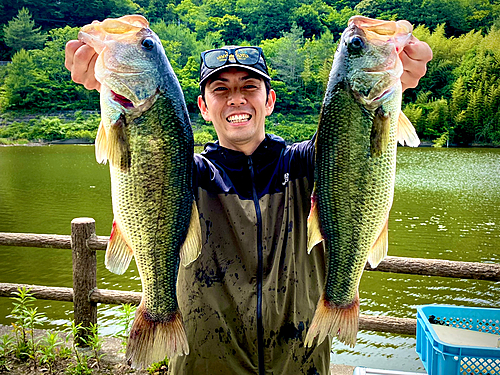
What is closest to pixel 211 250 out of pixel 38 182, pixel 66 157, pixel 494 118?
pixel 38 182

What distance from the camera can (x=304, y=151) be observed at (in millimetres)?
2041

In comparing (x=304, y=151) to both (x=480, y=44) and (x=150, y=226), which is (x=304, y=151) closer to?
(x=150, y=226)

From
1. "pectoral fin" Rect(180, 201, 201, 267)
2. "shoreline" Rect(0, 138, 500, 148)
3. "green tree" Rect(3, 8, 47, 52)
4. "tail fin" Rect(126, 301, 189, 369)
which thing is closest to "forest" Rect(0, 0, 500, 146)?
"green tree" Rect(3, 8, 47, 52)

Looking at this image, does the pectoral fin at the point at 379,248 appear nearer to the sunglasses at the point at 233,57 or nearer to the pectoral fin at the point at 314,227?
the pectoral fin at the point at 314,227

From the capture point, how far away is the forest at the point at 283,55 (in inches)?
1670

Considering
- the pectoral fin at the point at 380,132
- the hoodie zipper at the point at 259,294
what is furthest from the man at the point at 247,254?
the pectoral fin at the point at 380,132

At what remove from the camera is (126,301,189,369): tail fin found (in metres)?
1.65

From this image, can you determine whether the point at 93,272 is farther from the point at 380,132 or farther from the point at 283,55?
the point at 283,55

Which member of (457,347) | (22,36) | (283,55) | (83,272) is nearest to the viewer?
(457,347)

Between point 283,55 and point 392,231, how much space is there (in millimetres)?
51662

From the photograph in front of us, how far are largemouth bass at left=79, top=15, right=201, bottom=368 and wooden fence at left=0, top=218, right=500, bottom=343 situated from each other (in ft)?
7.22

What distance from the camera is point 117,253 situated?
68.6 inches

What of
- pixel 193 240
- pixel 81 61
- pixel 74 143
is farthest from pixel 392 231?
pixel 74 143

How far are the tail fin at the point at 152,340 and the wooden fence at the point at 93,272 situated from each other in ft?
7.15
